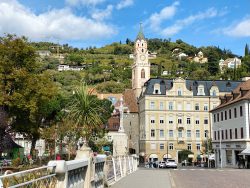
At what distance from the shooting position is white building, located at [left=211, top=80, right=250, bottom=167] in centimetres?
5756

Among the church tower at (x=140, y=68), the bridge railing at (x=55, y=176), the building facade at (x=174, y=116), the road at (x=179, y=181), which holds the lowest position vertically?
the road at (x=179, y=181)

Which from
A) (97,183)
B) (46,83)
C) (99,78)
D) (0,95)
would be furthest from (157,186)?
(99,78)

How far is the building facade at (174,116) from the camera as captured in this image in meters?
88.8

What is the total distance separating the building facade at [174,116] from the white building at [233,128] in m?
17.4

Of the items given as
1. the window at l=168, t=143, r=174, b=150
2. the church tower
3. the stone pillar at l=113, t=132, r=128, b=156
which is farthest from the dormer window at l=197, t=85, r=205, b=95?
the stone pillar at l=113, t=132, r=128, b=156

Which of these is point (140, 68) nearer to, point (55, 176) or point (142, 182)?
point (142, 182)

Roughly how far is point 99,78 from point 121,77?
359 inches

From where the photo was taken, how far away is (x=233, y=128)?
62344mm

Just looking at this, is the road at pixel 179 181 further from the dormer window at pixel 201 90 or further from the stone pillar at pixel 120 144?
the dormer window at pixel 201 90

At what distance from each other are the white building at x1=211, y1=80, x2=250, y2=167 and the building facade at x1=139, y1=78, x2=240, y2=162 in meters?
17.4

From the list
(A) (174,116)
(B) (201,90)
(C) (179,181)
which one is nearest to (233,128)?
(A) (174,116)

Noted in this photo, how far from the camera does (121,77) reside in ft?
Answer: 577

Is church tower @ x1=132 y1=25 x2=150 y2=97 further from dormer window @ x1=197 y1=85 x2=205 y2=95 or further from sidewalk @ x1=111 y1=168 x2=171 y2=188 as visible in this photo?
sidewalk @ x1=111 y1=168 x2=171 y2=188

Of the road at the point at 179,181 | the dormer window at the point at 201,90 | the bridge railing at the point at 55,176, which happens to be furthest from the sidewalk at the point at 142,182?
the dormer window at the point at 201,90
